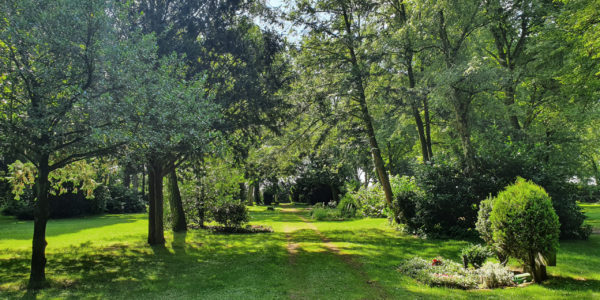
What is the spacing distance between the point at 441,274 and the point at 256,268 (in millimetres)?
4936

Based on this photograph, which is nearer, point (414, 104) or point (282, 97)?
point (282, 97)

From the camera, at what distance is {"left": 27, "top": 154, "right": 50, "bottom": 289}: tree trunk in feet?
26.0

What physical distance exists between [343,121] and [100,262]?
1199 centimetres

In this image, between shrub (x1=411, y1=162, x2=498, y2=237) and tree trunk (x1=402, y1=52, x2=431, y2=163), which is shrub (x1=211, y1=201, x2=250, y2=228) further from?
tree trunk (x1=402, y1=52, x2=431, y2=163)

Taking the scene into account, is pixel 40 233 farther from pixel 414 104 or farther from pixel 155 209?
pixel 414 104

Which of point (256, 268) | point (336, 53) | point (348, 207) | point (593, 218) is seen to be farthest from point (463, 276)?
point (348, 207)

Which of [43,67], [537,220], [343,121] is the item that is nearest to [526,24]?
[343,121]

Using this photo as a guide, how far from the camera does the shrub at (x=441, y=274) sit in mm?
7012

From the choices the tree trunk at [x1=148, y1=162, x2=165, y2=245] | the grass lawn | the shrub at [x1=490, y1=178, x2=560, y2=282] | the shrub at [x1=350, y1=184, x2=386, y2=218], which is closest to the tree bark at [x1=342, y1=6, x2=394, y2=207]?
the grass lawn

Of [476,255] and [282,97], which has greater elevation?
[282,97]

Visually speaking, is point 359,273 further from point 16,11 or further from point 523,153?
point 16,11

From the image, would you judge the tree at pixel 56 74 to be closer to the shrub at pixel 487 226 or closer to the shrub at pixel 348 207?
the shrub at pixel 487 226

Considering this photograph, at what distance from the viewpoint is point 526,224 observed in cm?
651

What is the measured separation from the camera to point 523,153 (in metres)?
12.4
